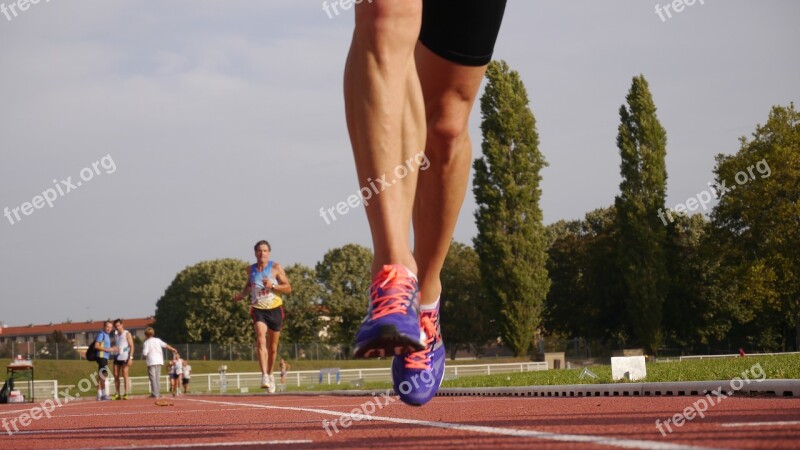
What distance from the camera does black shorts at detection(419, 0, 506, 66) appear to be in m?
3.15

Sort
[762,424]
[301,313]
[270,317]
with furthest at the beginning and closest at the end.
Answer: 1. [301,313]
2. [270,317]
3. [762,424]

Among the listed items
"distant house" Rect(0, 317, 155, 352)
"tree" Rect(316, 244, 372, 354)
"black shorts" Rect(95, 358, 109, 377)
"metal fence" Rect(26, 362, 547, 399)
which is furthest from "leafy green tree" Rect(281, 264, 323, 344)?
"black shorts" Rect(95, 358, 109, 377)

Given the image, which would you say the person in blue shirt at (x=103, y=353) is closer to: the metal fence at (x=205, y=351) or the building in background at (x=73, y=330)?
the metal fence at (x=205, y=351)

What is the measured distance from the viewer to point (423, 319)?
11.2ft

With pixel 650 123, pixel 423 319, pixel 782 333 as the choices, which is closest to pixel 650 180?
pixel 650 123

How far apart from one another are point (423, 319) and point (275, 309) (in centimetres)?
932

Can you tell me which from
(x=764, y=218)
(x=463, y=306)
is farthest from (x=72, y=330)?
(x=764, y=218)

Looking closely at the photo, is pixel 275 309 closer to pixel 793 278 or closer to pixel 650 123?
pixel 793 278

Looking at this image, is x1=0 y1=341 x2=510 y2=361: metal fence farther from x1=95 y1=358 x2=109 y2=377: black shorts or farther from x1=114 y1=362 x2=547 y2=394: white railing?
x1=95 y1=358 x2=109 y2=377: black shorts

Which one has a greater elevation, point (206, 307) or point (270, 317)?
point (206, 307)

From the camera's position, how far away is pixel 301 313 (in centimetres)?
9156

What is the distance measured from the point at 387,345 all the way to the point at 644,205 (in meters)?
54.0

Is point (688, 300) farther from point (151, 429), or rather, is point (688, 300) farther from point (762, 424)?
point (762, 424)

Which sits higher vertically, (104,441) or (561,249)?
(561,249)
